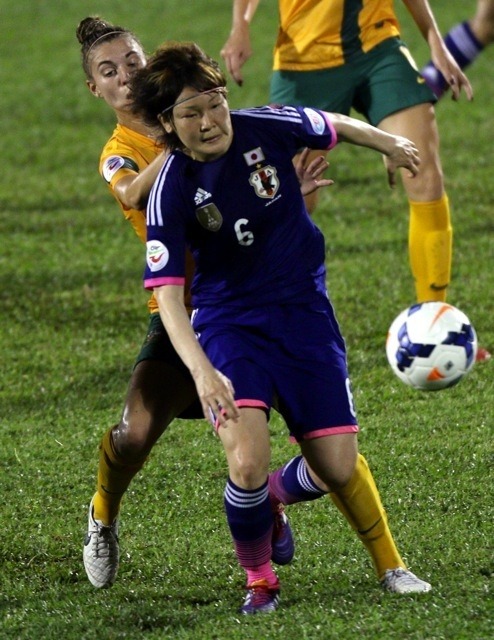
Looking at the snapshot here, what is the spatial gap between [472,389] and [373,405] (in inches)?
19.5

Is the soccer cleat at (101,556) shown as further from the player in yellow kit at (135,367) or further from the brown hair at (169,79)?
the brown hair at (169,79)

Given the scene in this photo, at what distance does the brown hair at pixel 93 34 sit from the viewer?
195 inches

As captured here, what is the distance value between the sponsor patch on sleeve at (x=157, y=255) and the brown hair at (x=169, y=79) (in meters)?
0.38

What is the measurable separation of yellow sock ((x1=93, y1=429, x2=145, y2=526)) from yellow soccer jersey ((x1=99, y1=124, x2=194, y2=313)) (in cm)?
57

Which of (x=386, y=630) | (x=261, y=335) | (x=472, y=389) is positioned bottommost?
(x=472, y=389)

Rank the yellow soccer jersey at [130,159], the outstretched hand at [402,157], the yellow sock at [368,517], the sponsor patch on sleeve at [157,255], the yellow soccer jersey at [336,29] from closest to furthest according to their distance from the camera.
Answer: the sponsor patch on sleeve at [157,255], the yellow sock at [368,517], the outstretched hand at [402,157], the yellow soccer jersey at [130,159], the yellow soccer jersey at [336,29]

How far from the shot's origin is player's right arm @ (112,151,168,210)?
432 centimetres

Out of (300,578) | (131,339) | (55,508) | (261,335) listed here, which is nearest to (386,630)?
(300,578)

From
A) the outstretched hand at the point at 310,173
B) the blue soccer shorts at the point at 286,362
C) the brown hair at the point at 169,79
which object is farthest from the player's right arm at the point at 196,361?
the outstretched hand at the point at 310,173

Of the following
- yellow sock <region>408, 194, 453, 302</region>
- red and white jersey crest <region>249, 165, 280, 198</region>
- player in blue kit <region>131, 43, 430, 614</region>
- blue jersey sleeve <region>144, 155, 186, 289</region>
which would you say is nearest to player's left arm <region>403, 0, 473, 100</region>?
yellow sock <region>408, 194, 453, 302</region>

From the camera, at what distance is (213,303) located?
4.28 m

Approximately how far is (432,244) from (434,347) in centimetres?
186

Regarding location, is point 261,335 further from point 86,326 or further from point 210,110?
point 86,326

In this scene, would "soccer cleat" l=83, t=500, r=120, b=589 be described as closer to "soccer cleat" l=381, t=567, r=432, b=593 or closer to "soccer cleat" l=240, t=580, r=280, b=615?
"soccer cleat" l=240, t=580, r=280, b=615
